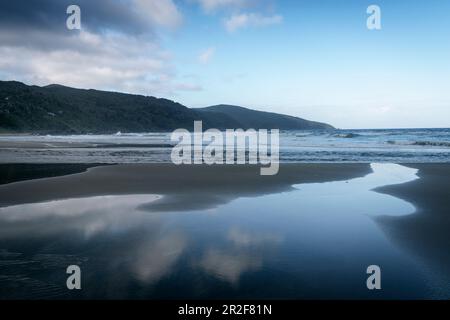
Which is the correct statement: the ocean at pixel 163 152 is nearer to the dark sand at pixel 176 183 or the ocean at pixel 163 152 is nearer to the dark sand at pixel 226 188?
the dark sand at pixel 226 188

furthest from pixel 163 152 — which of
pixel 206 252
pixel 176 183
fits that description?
pixel 206 252

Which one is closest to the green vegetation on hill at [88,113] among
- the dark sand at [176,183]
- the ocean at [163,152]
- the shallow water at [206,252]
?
the ocean at [163,152]

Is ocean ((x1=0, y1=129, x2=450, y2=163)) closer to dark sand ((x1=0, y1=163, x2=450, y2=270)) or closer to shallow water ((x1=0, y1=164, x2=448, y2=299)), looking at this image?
dark sand ((x1=0, y1=163, x2=450, y2=270))

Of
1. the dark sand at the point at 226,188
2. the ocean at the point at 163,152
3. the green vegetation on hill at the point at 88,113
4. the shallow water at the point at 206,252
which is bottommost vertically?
the shallow water at the point at 206,252

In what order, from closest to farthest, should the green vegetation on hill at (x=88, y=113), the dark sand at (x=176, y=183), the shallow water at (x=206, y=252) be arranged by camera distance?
the shallow water at (x=206, y=252)
the dark sand at (x=176, y=183)
the green vegetation on hill at (x=88, y=113)

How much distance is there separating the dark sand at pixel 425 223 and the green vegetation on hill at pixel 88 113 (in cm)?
8164

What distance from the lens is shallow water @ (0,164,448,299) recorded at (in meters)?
4.14

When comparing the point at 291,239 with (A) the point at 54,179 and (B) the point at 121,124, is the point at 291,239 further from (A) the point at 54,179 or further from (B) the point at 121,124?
(B) the point at 121,124

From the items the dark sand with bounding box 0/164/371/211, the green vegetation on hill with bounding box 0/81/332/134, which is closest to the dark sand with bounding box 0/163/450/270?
the dark sand with bounding box 0/164/371/211

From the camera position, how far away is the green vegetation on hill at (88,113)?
92875 millimetres

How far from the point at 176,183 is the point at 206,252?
6.84 m

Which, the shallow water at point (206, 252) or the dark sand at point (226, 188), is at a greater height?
the dark sand at point (226, 188)
